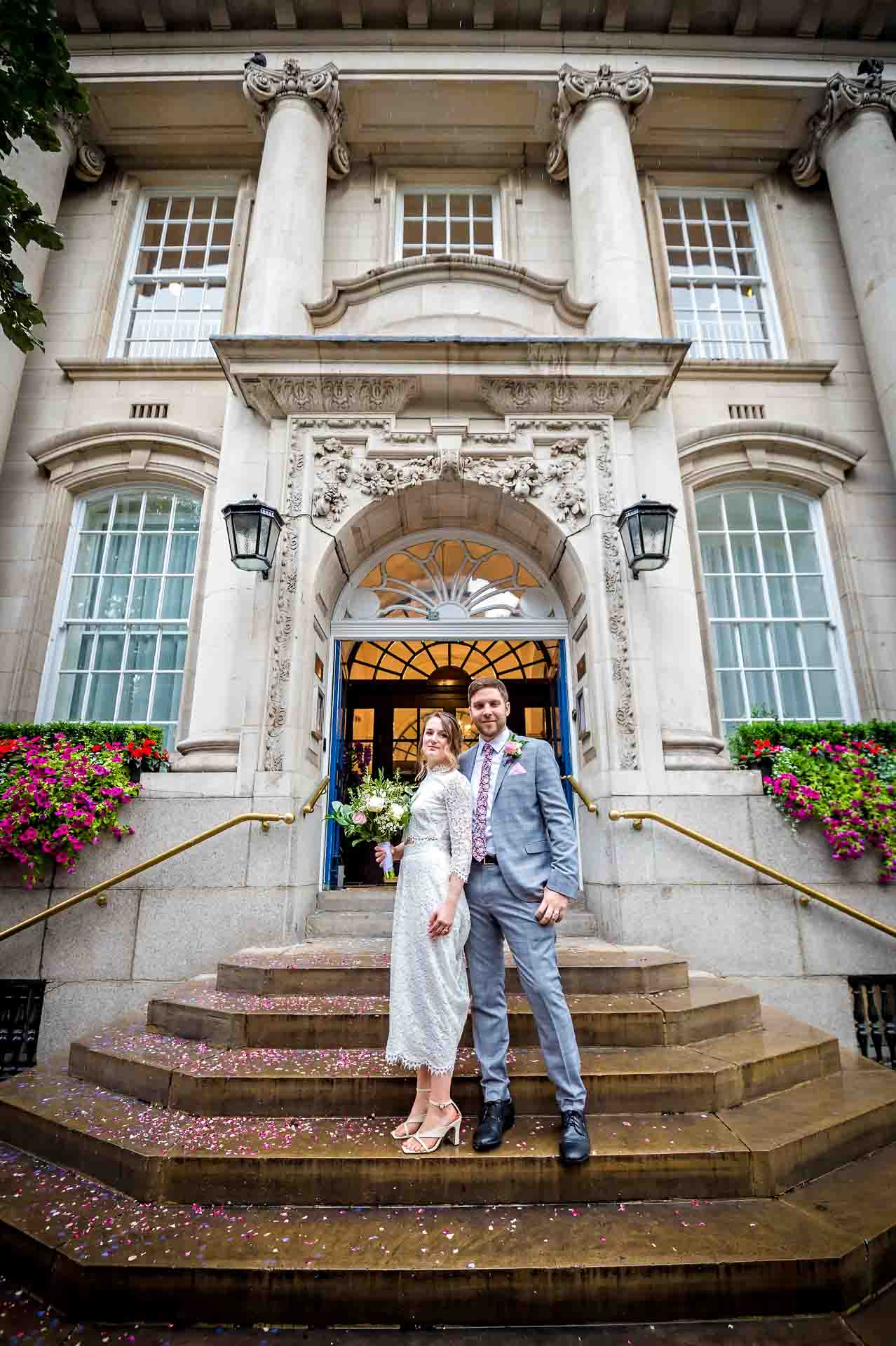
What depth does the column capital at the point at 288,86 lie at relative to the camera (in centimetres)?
937

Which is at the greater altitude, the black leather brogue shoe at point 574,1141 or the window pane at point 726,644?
the window pane at point 726,644

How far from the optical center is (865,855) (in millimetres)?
6270

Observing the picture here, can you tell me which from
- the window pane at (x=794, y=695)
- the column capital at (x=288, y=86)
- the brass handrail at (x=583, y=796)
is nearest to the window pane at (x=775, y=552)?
the window pane at (x=794, y=695)

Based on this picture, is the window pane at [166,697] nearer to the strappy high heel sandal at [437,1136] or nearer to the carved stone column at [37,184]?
the carved stone column at [37,184]

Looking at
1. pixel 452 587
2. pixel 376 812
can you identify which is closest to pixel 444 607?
pixel 452 587

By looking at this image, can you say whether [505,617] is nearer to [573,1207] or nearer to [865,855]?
[865,855]

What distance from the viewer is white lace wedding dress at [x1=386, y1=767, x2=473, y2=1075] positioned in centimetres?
326

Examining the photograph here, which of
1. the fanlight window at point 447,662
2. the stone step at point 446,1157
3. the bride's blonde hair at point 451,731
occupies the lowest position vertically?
the stone step at point 446,1157

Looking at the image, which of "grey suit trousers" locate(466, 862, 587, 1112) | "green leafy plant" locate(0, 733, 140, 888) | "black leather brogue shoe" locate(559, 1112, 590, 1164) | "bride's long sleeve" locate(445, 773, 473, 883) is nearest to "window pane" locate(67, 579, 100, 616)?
"green leafy plant" locate(0, 733, 140, 888)

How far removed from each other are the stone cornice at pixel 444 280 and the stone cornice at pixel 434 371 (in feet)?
4.35

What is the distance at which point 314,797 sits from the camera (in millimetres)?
6711

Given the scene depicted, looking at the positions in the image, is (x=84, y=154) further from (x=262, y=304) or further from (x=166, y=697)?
(x=166, y=697)

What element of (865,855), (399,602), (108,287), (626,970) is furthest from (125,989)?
(108,287)

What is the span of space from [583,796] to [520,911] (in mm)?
3645
